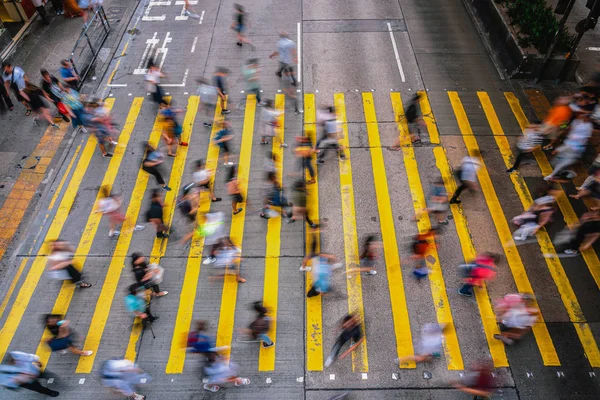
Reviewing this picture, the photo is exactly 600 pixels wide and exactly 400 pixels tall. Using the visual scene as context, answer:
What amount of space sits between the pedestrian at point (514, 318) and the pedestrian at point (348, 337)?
130 inches

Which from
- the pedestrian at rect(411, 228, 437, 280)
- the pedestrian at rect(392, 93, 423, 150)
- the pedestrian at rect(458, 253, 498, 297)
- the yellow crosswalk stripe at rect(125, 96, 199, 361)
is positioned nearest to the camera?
the pedestrian at rect(458, 253, 498, 297)

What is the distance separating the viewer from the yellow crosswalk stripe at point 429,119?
50.0 ft

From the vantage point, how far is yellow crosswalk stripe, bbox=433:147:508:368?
10281 mm

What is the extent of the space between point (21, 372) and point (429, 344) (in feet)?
27.7

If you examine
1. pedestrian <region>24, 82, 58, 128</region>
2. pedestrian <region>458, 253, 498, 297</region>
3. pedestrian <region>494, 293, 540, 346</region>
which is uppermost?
pedestrian <region>24, 82, 58, 128</region>

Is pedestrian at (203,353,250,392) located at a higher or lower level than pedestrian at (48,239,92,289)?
lower

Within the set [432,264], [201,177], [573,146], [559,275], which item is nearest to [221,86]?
[201,177]

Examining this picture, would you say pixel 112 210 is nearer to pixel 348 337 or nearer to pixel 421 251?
pixel 348 337

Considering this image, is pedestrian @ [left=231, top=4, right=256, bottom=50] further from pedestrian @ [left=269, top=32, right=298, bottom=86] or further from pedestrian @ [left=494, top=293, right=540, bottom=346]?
pedestrian @ [left=494, top=293, right=540, bottom=346]

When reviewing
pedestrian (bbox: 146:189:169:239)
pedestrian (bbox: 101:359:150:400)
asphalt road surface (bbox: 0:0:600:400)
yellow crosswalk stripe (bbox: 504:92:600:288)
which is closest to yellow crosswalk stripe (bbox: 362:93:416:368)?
asphalt road surface (bbox: 0:0:600:400)

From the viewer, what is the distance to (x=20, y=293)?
37.7 feet

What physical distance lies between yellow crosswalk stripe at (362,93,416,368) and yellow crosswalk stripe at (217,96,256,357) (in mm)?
3998

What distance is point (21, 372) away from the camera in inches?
351

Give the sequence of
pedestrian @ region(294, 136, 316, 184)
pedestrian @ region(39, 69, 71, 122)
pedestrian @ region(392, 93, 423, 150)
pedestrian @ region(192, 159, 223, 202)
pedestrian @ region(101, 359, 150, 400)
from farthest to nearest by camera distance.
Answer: pedestrian @ region(39, 69, 71, 122), pedestrian @ region(392, 93, 423, 150), pedestrian @ region(294, 136, 316, 184), pedestrian @ region(192, 159, 223, 202), pedestrian @ region(101, 359, 150, 400)
